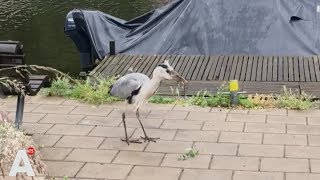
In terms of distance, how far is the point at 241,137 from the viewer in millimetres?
6426

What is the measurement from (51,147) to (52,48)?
11361 mm

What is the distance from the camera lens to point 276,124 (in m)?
6.86

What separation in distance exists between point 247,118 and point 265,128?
43 centimetres

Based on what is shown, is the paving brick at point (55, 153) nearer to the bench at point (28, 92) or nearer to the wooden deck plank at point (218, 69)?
the bench at point (28, 92)

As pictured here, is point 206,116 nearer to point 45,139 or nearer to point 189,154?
point 189,154

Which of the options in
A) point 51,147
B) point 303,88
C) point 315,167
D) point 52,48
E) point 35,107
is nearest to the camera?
point 315,167

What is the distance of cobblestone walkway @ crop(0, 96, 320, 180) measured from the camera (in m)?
5.47

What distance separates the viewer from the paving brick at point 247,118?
703 cm

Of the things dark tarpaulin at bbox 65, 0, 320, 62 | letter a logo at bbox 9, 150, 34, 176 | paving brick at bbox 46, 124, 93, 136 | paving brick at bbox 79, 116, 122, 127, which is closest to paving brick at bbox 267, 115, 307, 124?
paving brick at bbox 79, 116, 122, 127

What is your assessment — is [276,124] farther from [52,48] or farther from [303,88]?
[52,48]

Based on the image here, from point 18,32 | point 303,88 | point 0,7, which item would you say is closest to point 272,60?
point 303,88

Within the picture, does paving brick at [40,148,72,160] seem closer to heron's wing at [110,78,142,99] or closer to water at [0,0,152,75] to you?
heron's wing at [110,78,142,99]

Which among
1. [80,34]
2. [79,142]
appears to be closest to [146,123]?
[79,142]

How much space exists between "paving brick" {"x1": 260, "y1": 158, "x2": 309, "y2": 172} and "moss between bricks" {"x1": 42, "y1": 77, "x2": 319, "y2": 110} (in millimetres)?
1854
